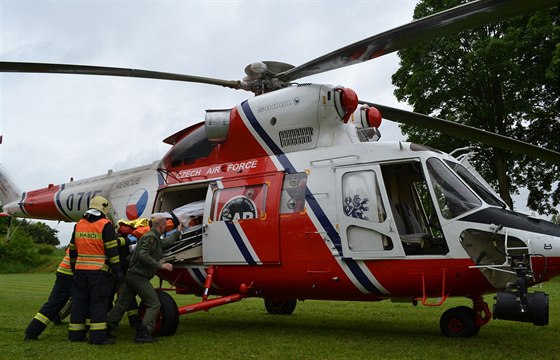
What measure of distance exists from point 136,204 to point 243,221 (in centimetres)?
269

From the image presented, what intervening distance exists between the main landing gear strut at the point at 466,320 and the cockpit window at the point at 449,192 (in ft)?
4.42

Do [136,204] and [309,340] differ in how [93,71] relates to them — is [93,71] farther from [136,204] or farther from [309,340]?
[309,340]

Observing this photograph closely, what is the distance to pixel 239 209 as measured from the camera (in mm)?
8453

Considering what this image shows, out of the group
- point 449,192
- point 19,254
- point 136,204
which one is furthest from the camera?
point 19,254

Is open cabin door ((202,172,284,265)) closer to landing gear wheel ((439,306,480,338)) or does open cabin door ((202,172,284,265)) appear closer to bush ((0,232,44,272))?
landing gear wheel ((439,306,480,338))

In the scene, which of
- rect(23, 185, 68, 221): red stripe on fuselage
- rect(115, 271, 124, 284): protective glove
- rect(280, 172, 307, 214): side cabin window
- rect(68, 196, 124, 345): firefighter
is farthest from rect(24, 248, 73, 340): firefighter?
rect(23, 185, 68, 221): red stripe on fuselage

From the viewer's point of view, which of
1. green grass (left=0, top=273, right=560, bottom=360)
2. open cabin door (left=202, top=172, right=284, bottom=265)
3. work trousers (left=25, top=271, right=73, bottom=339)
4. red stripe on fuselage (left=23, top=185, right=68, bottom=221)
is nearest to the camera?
green grass (left=0, top=273, right=560, bottom=360)

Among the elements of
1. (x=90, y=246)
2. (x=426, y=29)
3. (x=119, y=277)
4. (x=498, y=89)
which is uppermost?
(x=498, y=89)

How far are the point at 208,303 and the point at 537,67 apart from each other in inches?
709

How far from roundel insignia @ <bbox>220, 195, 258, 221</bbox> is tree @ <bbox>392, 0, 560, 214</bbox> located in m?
15.1

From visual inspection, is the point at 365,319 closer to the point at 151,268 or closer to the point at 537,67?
the point at 151,268

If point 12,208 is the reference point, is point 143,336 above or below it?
below

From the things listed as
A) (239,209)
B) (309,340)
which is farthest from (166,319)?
(309,340)

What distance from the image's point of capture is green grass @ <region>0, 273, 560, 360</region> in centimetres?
655
